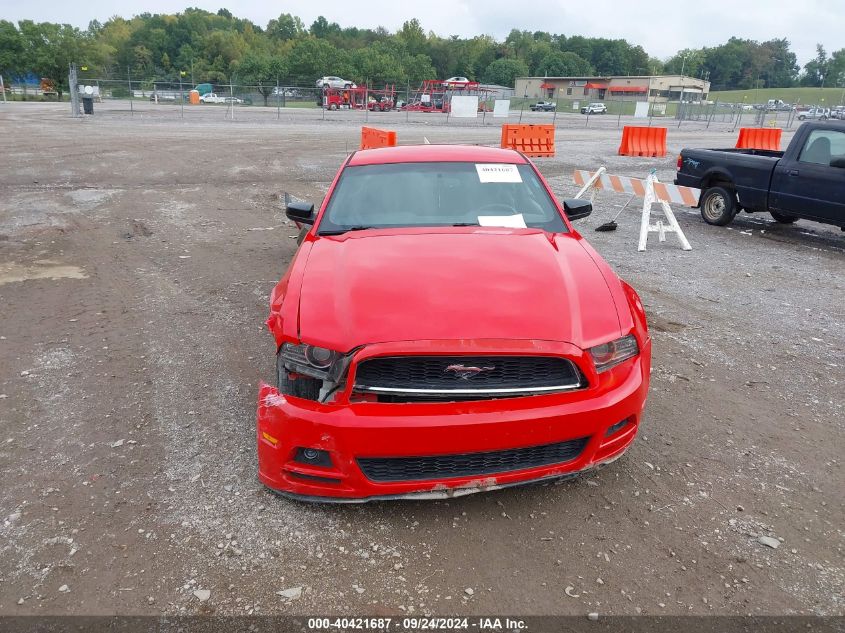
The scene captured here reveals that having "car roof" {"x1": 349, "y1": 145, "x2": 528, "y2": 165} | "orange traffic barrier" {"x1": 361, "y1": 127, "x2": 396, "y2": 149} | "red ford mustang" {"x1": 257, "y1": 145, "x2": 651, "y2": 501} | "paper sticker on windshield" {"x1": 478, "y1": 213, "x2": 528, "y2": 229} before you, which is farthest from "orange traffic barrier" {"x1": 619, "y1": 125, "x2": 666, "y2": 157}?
"red ford mustang" {"x1": 257, "y1": 145, "x2": 651, "y2": 501}

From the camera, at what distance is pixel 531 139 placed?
20234 millimetres

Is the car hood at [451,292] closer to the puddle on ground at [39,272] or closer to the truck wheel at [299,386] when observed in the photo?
the truck wheel at [299,386]

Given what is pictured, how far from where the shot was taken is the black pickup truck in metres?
9.08

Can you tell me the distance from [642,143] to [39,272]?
65.4ft

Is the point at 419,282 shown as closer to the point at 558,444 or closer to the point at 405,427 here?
the point at 405,427

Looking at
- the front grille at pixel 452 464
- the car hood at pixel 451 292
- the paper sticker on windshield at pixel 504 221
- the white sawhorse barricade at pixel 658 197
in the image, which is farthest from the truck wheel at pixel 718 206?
the front grille at pixel 452 464

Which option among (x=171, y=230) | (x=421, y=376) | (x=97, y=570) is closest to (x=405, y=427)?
(x=421, y=376)

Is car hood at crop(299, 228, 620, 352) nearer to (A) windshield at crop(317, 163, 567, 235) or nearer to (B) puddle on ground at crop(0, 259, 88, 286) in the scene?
(A) windshield at crop(317, 163, 567, 235)

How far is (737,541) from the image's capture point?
3027 millimetres

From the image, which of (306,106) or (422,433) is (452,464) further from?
(306,106)

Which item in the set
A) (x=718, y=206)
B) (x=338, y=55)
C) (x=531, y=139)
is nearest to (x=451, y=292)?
(x=718, y=206)

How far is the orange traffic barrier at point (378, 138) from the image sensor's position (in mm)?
14454

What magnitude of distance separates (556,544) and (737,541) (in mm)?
882

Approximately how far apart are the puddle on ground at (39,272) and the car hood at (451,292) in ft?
15.1
